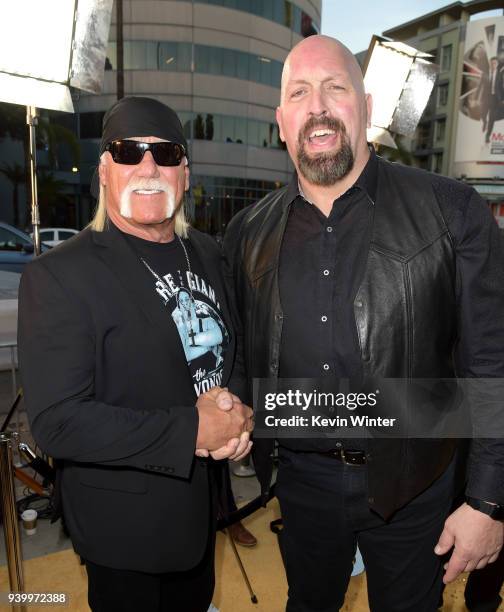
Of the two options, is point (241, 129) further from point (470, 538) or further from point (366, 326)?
point (470, 538)

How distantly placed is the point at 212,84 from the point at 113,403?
3533 centimetres

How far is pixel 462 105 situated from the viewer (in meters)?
48.8

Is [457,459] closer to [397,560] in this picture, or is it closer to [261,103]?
[397,560]

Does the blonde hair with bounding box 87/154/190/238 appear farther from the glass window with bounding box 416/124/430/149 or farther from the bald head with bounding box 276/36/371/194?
the glass window with bounding box 416/124/430/149

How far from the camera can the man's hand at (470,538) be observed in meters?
1.86

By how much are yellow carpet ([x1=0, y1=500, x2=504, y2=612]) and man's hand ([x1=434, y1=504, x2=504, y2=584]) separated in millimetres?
1351

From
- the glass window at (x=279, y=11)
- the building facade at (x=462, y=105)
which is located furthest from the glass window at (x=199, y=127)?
the building facade at (x=462, y=105)

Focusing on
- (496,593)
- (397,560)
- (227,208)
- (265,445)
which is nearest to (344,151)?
(265,445)

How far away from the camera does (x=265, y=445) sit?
229cm

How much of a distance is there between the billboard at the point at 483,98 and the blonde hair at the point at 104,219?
5429 centimetres

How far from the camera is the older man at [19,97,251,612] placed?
1.67 m

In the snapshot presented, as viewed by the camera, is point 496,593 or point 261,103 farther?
point 261,103

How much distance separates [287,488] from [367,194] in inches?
57.9

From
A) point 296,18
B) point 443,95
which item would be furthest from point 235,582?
point 443,95
